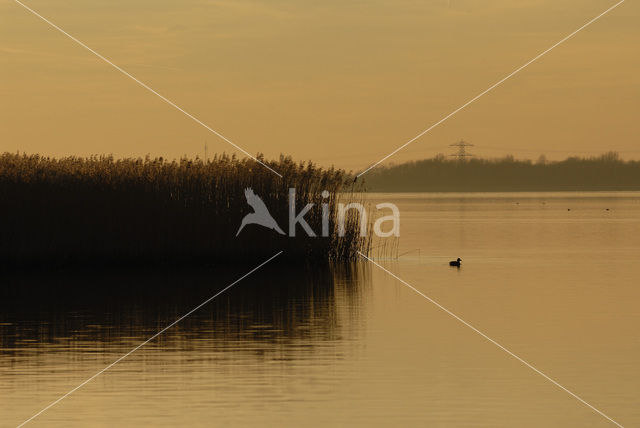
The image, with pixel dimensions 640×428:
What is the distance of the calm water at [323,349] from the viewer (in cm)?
989

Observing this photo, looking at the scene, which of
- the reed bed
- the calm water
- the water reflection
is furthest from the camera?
the reed bed

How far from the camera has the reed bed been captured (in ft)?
76.0

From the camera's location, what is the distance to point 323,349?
43.5ft

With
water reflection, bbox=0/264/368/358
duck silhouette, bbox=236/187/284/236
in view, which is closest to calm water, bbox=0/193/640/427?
water reflection, bbox=0/264/368/358

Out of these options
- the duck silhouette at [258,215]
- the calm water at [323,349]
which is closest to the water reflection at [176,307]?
the calm water at [323,349]

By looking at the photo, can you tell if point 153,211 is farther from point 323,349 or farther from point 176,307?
point 323,349

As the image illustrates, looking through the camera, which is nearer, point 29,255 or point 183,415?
point 183,415

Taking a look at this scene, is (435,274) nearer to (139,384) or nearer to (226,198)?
(226,198)

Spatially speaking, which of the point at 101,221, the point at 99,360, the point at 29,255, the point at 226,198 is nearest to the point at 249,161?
the point at 226,198

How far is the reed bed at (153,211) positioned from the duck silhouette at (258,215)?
0.34ft

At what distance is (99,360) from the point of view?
493 inches

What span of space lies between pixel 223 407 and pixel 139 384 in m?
1.36

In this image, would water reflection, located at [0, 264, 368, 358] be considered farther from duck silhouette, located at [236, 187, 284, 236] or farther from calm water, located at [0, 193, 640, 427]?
duck silhouette, located at [236, 187, 284, 236]

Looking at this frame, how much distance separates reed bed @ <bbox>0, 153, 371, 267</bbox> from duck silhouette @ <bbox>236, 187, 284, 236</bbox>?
11 cm
